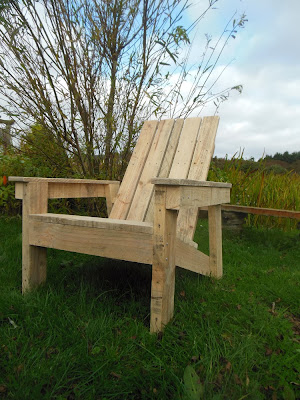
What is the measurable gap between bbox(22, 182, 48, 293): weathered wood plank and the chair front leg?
2.47 feet

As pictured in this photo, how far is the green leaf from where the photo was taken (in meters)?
0.98

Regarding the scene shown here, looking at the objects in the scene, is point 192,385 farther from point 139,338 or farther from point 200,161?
point 200,161

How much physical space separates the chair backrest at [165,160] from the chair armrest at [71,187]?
9 cm

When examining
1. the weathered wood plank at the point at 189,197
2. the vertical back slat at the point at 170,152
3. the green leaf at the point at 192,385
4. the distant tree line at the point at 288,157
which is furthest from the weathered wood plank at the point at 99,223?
the distant tree line at the point at 288,157

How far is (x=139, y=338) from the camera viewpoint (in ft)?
4.33

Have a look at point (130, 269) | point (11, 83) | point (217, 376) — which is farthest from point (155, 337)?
point (11, 83)

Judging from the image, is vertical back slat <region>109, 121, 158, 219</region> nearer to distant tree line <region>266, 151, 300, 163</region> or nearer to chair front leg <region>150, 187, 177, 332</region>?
chair front leg <region>150, 187, 177, 332</region>

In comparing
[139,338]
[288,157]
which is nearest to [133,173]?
[139,338]

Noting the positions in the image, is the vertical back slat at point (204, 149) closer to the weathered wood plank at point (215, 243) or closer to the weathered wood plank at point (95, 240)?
the weathered wood plank at point (215, 243)

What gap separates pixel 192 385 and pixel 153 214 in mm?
805

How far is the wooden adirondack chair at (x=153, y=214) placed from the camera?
1302mm

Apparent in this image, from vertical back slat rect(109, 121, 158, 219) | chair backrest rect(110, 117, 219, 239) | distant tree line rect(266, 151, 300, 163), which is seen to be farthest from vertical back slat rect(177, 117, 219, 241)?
distant tree line rect(266, 151, 300, 163)

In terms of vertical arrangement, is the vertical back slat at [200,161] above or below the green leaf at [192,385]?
above

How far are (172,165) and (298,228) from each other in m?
2.72
